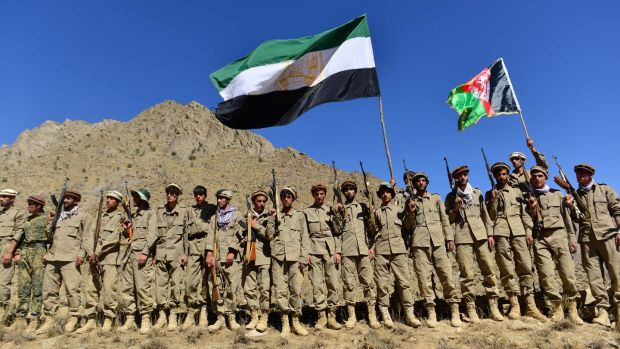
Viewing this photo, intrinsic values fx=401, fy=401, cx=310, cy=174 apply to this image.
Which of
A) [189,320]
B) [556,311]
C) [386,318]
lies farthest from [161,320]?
[556,311]

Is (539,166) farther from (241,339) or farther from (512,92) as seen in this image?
(241,339)

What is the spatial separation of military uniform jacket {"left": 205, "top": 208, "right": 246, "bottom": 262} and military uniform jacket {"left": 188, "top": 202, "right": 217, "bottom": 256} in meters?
0.16

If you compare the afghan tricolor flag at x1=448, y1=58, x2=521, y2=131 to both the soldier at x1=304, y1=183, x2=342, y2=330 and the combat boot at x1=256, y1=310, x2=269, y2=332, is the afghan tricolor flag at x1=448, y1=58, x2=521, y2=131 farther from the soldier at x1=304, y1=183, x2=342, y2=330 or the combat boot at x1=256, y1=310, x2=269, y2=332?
the combat boot at x1=256, y1=310, x2=269, y2=332

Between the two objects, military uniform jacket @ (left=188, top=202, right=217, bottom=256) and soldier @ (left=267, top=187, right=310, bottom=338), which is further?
military uniform jacket @ (left=188, top=202, right=217, bottom=256)

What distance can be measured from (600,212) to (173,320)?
24.6 ft

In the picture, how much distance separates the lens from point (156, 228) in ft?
24.2

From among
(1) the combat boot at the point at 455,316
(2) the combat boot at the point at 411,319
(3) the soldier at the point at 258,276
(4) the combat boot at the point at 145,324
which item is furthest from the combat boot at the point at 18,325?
(1) the combat boot at the point at 455,316

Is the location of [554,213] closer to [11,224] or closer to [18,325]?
[18,325]

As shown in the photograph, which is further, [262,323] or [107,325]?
[107,325]

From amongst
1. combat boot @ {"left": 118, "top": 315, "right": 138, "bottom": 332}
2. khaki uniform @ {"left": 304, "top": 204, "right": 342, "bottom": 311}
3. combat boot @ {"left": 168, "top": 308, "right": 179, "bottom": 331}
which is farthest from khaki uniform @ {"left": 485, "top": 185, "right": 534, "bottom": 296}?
combat boot @ {"left": 118, "top": 315, "right": 138, "bottom": 332}

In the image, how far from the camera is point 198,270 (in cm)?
719

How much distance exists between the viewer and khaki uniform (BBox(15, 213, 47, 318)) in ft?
24.4

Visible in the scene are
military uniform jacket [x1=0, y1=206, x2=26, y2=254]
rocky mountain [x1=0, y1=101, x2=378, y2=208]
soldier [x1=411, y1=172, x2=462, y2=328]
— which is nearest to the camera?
soldier [x1=411, y1=172, x2=462, y2=328]

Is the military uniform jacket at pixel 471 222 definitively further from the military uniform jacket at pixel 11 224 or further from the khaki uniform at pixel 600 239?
the military uniform jacket at pixel 11 224
